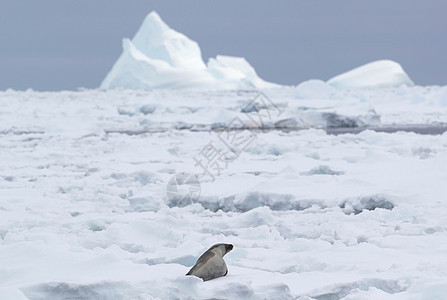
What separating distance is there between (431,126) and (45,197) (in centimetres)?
1067

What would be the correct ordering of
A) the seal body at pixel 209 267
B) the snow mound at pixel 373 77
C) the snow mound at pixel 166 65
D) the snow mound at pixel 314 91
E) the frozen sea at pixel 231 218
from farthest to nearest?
1. the snow mound at pixel 166 65
2. the snow mound at pixel 373 77
3. the snow mound at pixel 314 91
4. the seal body at pixel 209 267
5. the frozen sea at pixel 231 218

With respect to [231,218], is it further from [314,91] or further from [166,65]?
[166,65]

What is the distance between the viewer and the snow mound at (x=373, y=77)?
33.2 m

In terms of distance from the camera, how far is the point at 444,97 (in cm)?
2194

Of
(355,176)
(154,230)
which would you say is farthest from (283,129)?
(154,230)

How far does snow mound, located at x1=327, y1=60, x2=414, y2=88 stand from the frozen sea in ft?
72.1

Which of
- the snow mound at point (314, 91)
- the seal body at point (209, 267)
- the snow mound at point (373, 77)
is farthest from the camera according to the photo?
the snow mound at point (373, 77)

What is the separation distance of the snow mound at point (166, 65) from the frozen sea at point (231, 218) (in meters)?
22.1

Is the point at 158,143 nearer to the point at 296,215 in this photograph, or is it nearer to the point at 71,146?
the point at 71,146

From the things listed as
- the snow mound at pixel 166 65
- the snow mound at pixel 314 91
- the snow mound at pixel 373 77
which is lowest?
the snow mound at pixel 314 91

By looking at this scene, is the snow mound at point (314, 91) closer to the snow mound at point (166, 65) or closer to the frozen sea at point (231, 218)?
the snow mound at point (166, 65)

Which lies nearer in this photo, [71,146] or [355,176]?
[355,176]

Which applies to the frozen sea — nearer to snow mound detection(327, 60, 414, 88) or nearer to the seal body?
the seal body

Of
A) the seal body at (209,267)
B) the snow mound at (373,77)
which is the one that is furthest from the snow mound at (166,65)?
the seal body at (209,267)
